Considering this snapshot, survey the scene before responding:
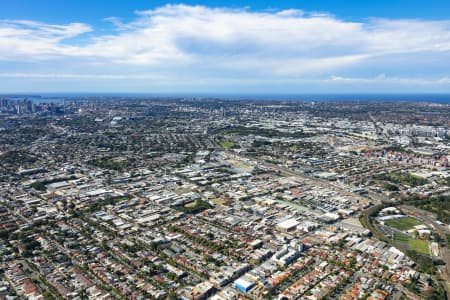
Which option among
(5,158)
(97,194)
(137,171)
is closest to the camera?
(97,194)

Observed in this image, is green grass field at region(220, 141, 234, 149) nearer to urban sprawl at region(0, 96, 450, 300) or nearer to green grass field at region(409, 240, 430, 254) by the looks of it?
urban sprawl at region(0, 96, 450, 300)

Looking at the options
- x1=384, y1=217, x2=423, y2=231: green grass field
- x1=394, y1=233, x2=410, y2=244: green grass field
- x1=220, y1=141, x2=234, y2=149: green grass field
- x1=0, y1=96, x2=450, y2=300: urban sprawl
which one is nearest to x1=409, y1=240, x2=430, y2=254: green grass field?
x1=0, y1=96, x2=450, y2=300: urban sprawl

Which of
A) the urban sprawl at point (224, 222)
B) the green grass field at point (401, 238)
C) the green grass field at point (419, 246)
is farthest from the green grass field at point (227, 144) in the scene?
the green grass field at point (419, 246)

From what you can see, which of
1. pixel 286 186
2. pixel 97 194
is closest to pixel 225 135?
pixel 286 186

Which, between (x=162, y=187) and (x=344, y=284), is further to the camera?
(x=162, y=187)

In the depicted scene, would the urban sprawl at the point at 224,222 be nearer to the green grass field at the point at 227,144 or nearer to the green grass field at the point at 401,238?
the green grass field at the point at 401,238

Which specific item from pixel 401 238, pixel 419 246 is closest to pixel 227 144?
pixel 401 238

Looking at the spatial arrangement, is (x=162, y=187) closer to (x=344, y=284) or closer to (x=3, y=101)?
(x=344, y=284)
